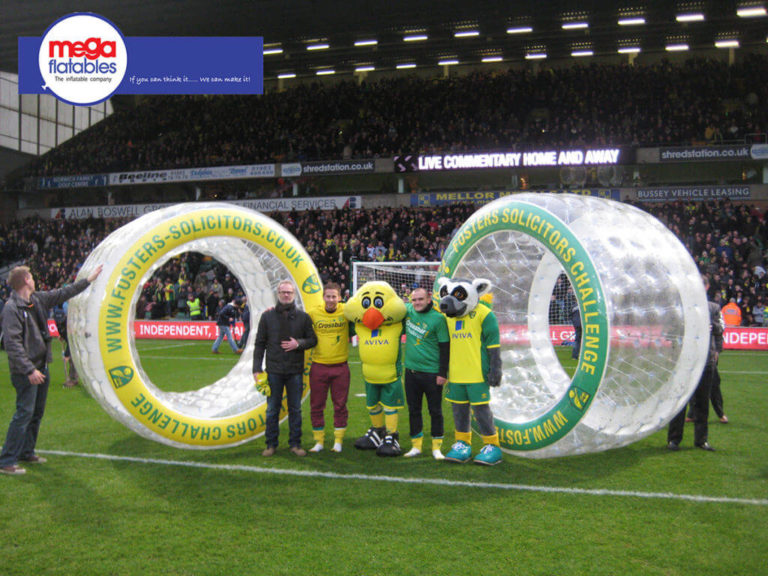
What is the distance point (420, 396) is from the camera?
7.07m

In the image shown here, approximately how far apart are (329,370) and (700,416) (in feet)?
13.5

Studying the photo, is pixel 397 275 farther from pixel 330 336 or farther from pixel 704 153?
pixel 704 153

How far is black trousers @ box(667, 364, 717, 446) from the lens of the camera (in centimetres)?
722

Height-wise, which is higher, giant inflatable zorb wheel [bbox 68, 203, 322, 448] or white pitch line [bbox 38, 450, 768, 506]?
giant inflatable zorb wheel [bbox 68, 203, 322, 448]

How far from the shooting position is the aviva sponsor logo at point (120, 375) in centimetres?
660

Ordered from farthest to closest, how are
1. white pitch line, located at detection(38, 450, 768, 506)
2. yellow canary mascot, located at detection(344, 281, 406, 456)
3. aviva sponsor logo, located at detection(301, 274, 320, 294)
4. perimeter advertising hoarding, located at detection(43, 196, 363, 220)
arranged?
perimeter advertising hoarding, located at detection(43, 196, 363, 220) < aviva sponsor logo, located at detection(301, 274, 320, 294) < yellow canary mascot, located at detection(344, 281, 406, 456) < white pitch line, located at detection(38, 450, 768, 506)

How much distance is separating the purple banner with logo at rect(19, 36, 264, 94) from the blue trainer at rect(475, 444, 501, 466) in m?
21.5

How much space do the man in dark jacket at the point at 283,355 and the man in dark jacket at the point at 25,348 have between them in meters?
1.80

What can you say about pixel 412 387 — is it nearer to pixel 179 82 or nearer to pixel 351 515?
pixel 351 515

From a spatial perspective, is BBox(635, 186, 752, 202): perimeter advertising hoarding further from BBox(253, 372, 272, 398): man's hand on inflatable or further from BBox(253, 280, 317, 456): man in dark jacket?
BBox(253, 372, 272, 398): man's hand on inflatable

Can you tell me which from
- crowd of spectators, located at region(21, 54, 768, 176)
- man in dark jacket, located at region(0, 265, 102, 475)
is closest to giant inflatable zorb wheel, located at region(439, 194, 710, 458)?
man in dark jacket, located at region(0, 265, 102, 475)

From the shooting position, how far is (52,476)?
6.34 meters

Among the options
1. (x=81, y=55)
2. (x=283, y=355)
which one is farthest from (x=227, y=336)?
(x=81, y=55)

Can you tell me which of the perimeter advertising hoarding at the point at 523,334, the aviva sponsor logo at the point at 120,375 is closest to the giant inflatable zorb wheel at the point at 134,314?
the aviva sponsor logo at the point at 120,375
